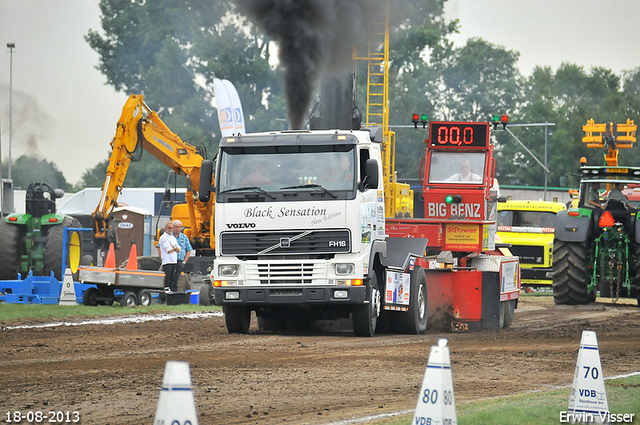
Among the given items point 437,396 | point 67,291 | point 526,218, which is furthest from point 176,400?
point 526,218

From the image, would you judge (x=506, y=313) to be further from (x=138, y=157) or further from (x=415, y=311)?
(x=138, y=157)

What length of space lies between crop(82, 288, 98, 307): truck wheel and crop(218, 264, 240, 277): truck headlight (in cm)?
738

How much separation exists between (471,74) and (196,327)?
7162 centimetres

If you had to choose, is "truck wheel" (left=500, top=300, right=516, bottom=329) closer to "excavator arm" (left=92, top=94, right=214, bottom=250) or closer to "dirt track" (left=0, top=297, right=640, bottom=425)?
"dirt track" (left=0, top=297, right=640, bottom=425)

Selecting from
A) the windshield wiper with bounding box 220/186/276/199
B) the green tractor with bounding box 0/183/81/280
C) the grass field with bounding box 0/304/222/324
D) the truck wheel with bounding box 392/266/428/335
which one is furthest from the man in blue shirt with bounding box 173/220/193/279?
the windshield wiper with bounding box 220/186/276/199

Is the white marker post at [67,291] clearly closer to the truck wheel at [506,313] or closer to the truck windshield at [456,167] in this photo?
the truck windshield at [456,167]

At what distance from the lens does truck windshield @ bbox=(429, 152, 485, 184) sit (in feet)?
62.2

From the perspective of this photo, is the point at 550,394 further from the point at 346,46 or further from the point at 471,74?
the point at 471,74

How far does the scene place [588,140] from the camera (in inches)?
951

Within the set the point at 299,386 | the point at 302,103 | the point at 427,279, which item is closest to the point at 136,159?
the point at 302,103

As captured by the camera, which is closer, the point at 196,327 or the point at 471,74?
the point at 196,327

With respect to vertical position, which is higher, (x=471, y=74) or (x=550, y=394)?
(x=471, y=74)

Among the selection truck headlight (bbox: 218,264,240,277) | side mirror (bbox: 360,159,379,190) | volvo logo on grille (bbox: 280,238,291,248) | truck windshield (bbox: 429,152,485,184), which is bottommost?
truck headlight (bbox: 218,264,240,277)

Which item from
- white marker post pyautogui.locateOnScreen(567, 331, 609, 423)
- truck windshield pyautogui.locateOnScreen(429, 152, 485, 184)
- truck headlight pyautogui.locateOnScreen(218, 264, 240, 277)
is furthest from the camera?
truck windshield pyautogui.locateOnScreen(429, 152, 485, 184)
